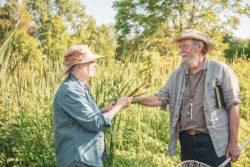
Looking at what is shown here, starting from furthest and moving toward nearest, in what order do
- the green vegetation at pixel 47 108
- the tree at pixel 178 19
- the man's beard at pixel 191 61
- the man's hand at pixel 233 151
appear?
the tree at pixel 178 19 < the green vegetation at pixel 47 108 < the man's beard at pixel 191 61 < the man's hand at pixel 233 151

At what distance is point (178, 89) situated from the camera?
3.83 metres

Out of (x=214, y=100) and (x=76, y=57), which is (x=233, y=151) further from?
(x=76, y=57)

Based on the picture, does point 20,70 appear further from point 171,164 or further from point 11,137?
point 171,164

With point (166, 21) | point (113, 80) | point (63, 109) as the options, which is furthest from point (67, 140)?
point (166, 21)

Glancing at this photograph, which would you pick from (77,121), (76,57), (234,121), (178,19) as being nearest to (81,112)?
(77,121)

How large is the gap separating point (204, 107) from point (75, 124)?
4.08 feet

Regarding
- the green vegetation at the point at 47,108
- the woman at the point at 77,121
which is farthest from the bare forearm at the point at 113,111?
the green vegetation at the point at 47,108

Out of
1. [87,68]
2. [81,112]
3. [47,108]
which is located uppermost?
[87,68]

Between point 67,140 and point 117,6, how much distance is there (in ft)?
73.6

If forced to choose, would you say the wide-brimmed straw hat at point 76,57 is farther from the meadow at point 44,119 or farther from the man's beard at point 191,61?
the man's beard at point 191,61

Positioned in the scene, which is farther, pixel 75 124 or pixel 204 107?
pixel 204 107

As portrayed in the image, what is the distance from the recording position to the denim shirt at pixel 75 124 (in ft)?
9.52

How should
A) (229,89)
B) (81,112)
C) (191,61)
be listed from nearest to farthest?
(81,112) → (229,89) → (191,61)

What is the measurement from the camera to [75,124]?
2963 mm
